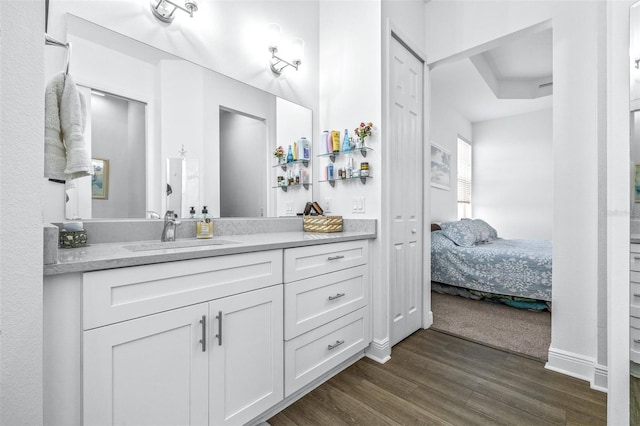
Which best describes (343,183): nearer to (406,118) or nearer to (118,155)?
(406,118)

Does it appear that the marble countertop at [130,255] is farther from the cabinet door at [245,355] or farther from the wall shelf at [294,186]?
the wall shelf at [294,186]

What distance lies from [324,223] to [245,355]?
1.08 metres

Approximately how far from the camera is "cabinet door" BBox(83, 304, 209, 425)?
92 cm

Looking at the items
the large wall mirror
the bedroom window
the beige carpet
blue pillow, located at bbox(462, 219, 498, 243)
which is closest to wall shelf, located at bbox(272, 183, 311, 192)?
the large wall mirror

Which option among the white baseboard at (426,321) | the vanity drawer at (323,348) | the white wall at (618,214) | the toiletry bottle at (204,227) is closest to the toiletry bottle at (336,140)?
the toiletry bottle at (204,227)

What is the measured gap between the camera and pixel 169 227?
61.7 inches

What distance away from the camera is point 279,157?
2307mm

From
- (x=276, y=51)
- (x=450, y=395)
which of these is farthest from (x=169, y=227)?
(x=450, y=395)

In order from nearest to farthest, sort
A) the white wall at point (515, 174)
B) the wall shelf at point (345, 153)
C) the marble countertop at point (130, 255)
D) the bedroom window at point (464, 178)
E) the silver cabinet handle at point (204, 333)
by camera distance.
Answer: the marble countertop at point (130, 255) → the silver cabinet handle at point (204, 333) → the wall shelf at point (345, 153) → the white wall at point (515, 174) → the bedroom window at point (464, 178)

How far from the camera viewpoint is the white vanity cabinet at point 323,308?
5.02 feet

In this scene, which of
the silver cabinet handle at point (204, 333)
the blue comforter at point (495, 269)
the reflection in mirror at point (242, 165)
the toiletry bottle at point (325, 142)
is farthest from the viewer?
the blue comforter at point (495, 269)

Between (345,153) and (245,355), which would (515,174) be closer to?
(345,153)

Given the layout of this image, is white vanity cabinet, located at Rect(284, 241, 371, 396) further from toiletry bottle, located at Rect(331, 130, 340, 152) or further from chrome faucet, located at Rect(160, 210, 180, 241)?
toiletry bottle, located at Rect(331, 130, 340, 152)

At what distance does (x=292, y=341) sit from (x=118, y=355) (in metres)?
0.80
